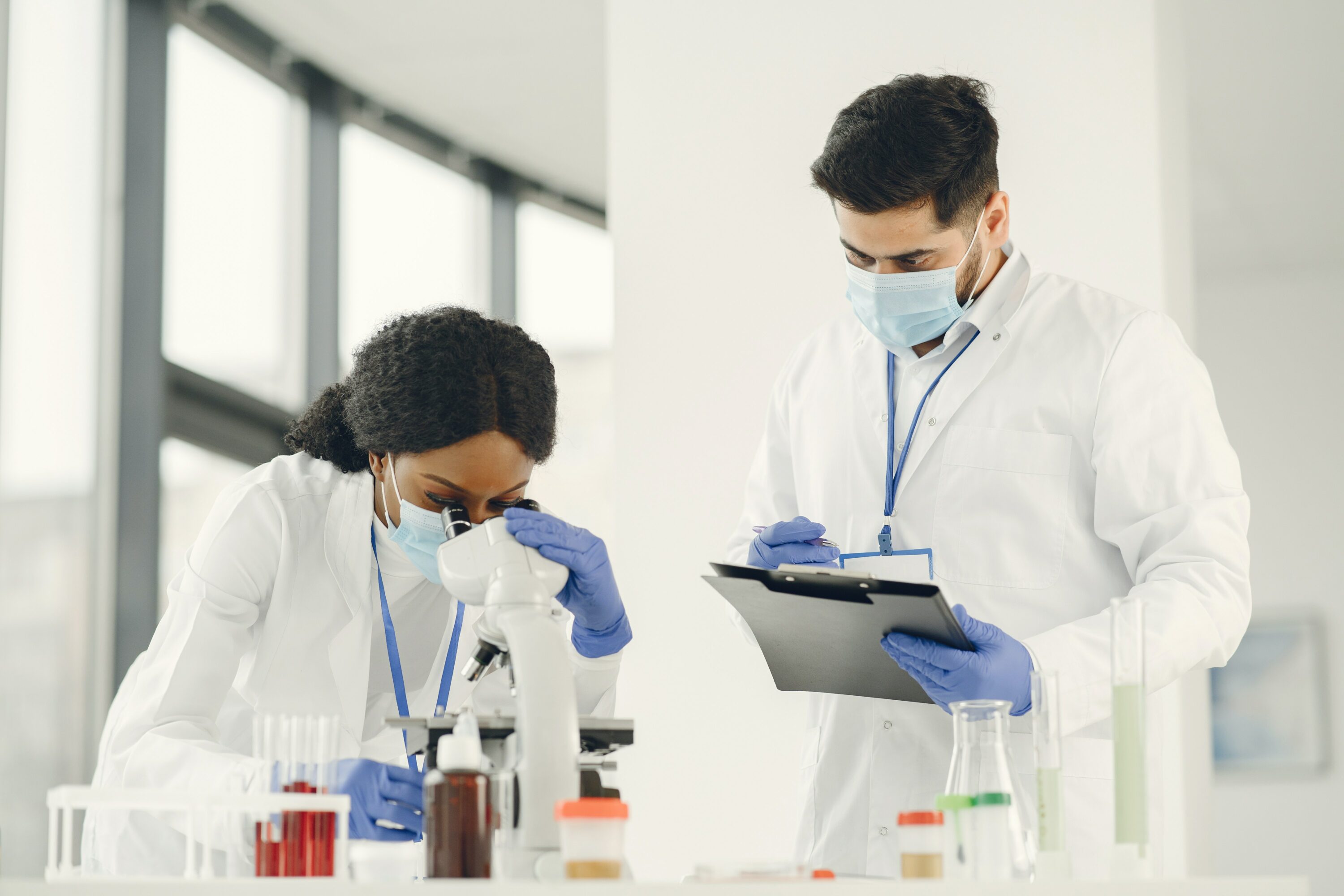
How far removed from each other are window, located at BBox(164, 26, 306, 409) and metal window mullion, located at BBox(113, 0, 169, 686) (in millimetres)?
105

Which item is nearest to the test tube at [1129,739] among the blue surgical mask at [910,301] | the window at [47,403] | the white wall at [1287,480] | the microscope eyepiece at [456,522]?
the microscope eyepiece at [456,522]

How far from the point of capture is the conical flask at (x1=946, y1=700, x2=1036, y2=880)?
108 cm

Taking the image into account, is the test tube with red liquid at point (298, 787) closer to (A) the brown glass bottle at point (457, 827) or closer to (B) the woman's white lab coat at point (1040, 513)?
(A) the brown glass bottle at point (457, 827)

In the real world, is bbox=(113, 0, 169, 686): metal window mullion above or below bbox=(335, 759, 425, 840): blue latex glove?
above

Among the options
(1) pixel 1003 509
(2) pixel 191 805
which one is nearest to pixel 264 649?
(2) pixel 191 805

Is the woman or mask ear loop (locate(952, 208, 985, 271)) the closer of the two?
the woman

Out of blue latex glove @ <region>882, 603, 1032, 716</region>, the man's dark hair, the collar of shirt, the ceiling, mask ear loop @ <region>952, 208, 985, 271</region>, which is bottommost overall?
blue latex glove @ <region>882, 603, 1032, 716</region>

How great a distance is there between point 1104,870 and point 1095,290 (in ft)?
3.10

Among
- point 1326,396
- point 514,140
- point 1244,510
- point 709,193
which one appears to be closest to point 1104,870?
point 1244,510

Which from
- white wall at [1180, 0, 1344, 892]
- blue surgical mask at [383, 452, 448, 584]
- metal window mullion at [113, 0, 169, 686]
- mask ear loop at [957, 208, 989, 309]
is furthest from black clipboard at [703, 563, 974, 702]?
white wall at [1180, 0, 1344, 892]

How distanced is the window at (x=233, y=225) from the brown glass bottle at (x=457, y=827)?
3.13 metres

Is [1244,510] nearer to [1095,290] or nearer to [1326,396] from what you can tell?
[1095,290]

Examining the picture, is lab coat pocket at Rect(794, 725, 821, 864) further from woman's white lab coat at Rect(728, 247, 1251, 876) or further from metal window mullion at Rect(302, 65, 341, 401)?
metal window mullion at Rect(302, 65, 341, 401)

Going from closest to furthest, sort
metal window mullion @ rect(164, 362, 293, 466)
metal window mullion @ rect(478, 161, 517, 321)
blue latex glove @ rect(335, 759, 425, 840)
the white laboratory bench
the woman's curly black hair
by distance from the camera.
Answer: the white laboratory bench → blue latex glove @ rect(335, 759, 425, 840) → the woman's curly black hair → metal window mullion @ rect(164, 362, 293, 466) → metal window mullion @ rect(478, 161, 517, 321)
